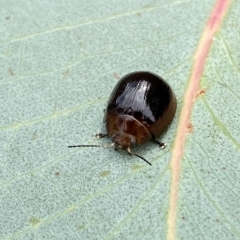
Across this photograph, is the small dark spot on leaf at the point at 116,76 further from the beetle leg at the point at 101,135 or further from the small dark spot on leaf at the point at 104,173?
the small dark spot on leaf at the point at 104,173

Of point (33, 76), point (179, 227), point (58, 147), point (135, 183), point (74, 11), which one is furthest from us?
point (74, 11)

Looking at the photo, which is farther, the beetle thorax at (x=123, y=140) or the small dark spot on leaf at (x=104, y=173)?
the beetle thorax at (x=123, y=140)

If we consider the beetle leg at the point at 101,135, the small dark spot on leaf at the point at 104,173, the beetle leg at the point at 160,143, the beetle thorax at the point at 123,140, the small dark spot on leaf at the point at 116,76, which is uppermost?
the small dark spot on leaf at the point at 116,76

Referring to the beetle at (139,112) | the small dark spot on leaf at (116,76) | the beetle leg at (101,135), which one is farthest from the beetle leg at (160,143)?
the small dark spot on leaf at (116,76)

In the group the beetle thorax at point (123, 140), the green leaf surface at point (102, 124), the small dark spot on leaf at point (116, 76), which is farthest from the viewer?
the small dark spot on leaf at point (116, 76)

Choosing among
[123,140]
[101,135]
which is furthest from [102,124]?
[123,140]

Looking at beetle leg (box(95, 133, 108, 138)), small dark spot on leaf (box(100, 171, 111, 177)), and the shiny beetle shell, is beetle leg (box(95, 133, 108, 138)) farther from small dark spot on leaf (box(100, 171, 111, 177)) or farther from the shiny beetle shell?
small dark spot on leaf (box(100, 171, 111, 177))

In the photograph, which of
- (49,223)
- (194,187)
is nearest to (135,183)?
(194,187)

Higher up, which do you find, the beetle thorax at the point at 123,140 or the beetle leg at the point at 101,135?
→ the beetle thorax at the point at 123,140

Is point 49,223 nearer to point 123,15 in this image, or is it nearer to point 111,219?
point 111,219
